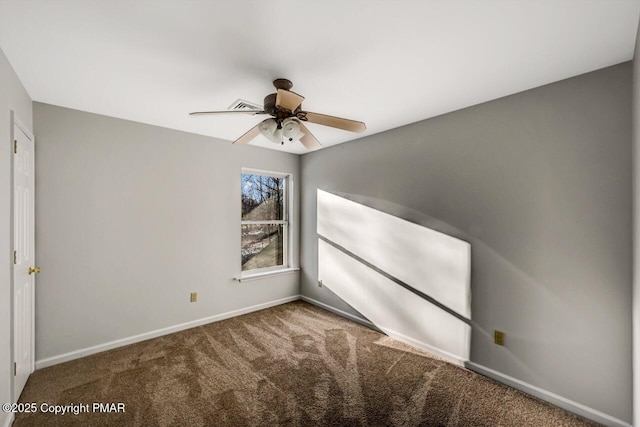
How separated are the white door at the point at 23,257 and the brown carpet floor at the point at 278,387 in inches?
9.1

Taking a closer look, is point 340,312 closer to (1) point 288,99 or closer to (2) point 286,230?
(2) point 286,230

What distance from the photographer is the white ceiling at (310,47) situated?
1380 millimetres

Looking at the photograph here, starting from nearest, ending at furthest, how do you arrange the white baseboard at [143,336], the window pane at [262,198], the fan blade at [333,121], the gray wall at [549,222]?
the gray wall at [549,222] < the fan blade at [333,121] < the white baseboard at [143,336] < the window pane at [262,198]

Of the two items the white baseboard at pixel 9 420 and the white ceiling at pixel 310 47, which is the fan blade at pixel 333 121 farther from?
the white baseboard at pixel 9 420

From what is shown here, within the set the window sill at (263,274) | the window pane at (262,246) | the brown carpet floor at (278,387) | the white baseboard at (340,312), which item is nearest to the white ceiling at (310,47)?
the window pane at (262,246)

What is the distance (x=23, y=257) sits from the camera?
217 cm

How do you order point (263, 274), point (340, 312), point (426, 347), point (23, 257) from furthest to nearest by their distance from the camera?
point (263, 274) → point (340, 312) → point (426, 347) → point (23, 257)

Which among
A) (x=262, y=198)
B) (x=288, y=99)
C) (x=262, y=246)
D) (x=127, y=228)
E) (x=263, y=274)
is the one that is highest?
(x=288, y=99)

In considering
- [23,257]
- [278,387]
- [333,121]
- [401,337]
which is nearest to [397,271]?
[401,337]

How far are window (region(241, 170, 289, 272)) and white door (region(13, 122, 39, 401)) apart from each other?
2102mm

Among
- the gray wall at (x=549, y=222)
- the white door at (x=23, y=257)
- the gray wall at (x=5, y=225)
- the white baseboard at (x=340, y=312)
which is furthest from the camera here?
the white baseboard at (x=340, y=312)

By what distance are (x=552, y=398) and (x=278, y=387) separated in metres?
2.06

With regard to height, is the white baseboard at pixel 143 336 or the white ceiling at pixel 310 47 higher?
the white ceiling at pixel 310 47

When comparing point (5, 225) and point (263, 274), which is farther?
point (263, 274)
